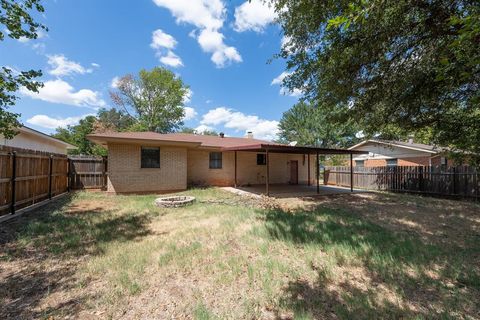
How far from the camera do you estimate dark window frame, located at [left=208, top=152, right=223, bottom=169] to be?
582 inches

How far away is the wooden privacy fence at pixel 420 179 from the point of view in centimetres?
1070

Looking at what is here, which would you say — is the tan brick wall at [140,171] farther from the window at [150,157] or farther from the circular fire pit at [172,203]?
the circular fire pit at [172,203]

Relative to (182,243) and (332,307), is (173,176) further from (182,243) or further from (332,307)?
(332,307)

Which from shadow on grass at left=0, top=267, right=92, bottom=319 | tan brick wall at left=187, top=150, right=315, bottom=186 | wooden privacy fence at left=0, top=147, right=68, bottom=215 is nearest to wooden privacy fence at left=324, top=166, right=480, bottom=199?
tan brick wall at left=187, top=150, right=315, bottom=186

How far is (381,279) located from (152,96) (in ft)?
108

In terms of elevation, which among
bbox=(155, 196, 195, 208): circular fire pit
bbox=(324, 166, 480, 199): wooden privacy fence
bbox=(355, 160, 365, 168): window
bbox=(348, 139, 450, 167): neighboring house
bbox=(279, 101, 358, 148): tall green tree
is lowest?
bbox=(155, 196, 195, 208): circular fire pit

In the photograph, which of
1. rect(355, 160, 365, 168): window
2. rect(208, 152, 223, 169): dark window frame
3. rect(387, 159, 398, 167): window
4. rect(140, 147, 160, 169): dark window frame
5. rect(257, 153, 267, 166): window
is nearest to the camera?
rect(140, 147, 160, 169): dark window frame

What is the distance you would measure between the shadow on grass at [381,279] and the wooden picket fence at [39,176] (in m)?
7.13

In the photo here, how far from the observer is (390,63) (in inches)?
228

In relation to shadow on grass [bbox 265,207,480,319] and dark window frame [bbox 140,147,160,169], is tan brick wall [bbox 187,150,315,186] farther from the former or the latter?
shadow on grass [bbox 265,207,480,319]

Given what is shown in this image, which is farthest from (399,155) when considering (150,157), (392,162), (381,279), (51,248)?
(51,248)

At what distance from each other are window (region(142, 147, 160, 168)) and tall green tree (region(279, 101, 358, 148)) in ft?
83.3

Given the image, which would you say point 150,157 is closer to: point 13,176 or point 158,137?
point 158,137

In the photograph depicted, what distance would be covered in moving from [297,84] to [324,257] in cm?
477
